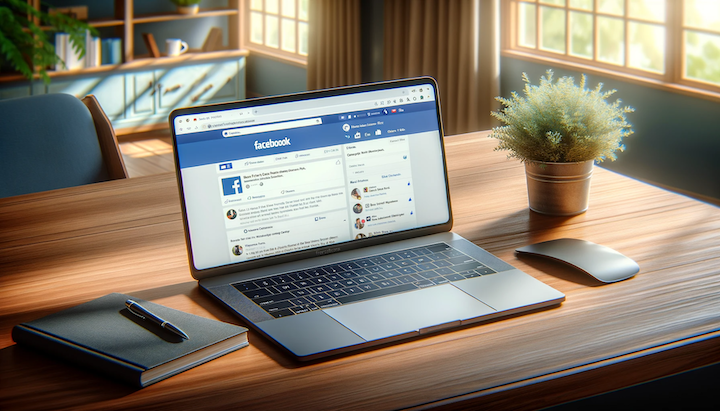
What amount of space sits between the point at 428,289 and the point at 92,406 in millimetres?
485

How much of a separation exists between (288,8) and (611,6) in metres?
2.81

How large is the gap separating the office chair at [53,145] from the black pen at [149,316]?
1.05 meters

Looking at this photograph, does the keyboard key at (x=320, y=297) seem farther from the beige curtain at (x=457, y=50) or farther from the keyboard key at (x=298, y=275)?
the beige curtain at (x=457, y=50)

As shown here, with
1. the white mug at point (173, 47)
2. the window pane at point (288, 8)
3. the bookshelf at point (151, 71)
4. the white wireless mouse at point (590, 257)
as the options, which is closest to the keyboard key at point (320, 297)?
the white wireless mouse at point (590, 257)

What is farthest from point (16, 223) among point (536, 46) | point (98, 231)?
point (536, 46)

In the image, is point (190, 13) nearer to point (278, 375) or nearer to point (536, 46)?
point (536, 46)

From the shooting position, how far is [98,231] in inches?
54.5

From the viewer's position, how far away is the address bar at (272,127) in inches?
46.1

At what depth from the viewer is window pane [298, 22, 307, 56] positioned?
571 centimetres

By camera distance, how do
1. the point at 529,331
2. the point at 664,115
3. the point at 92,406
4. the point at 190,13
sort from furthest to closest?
1. the point at 190,13
2. the point at 664,115
3. the point at 529,331
4. the point at 92,406

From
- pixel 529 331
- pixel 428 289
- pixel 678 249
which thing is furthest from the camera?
pixel 678 249

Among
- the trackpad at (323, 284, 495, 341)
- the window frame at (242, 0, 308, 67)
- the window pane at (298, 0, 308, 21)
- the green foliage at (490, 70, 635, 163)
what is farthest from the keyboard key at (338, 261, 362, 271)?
the window pane at (298, 0, 308, 21)

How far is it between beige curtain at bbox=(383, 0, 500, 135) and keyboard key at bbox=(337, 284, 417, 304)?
3.02 m

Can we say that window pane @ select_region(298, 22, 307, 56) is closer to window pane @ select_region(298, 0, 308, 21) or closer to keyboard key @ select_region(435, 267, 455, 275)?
window pane @ select_region(298, 0, 308, 21)
